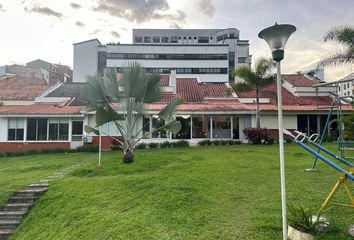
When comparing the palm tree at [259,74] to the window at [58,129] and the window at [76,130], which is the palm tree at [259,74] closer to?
the window at [76,130]

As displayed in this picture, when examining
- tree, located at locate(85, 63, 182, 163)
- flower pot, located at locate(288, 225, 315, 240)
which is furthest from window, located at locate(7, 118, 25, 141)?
flower pot, located at locate(288, 225, 315, 240)

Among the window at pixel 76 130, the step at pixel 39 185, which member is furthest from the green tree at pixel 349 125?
the window at pixel 76 130

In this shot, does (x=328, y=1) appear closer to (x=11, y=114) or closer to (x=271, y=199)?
(x=271, y=199)

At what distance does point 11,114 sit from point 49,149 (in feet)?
14.7

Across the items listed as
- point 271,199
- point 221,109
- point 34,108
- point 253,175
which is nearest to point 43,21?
point 34,108

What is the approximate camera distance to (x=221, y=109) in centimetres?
2322

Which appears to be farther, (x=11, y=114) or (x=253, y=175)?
(x=11, y=114)

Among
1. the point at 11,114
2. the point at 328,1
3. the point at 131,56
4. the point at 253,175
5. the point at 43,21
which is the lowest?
the point at 253,175

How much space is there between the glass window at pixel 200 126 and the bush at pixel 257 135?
3880 mm

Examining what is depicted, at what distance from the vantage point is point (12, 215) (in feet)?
29.7

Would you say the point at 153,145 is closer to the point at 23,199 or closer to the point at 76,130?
the point at 76,130

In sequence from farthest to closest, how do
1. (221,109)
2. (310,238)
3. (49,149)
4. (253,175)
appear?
(221,109) < (49,149) < (253,175) < (310,238)

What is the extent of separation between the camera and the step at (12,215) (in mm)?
8977

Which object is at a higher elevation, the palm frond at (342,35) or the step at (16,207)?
the palm frond at (342,35)
